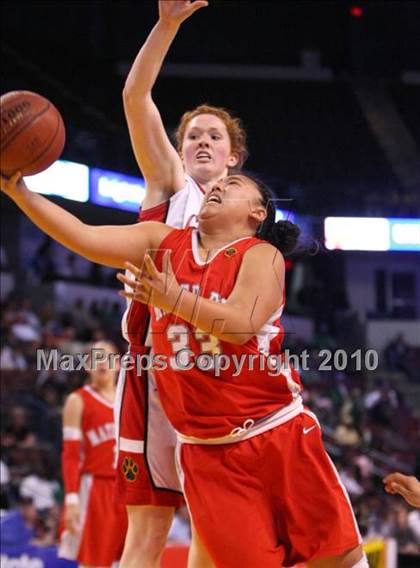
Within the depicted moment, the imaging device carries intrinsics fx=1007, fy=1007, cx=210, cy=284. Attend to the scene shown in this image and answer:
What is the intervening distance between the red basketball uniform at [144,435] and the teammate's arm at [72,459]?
2736 mm

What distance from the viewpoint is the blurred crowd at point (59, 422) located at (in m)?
9.91

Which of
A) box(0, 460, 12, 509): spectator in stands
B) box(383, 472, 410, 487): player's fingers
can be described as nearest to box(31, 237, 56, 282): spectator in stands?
box(0, 460, 12, 509): spectator in stands

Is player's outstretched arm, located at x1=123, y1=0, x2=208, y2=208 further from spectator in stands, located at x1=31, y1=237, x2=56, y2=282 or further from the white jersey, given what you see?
spectator in stands, located at x1=31, y1=237, x2=56, y2=282

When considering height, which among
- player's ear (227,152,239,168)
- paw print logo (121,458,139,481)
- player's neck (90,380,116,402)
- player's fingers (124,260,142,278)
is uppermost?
player's ear (227,152,239,168)

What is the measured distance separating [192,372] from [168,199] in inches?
33.4

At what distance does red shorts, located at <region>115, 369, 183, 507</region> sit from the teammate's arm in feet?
9.01

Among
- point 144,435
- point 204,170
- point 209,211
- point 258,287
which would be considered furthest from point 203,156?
point 144,435

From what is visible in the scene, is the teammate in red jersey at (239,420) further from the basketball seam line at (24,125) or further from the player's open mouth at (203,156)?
the player's open mouth at (203,156)

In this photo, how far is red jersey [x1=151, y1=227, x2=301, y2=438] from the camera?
3.11 m

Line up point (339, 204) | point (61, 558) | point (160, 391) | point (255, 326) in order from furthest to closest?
point (339, 204), point (61, 558), point (160, 391), point (255, 326)

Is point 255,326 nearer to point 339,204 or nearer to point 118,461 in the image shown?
point 118,461

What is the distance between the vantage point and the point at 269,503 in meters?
3.13

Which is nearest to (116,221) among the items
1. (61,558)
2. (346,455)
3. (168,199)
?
(346,455)

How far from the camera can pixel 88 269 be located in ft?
52.3
